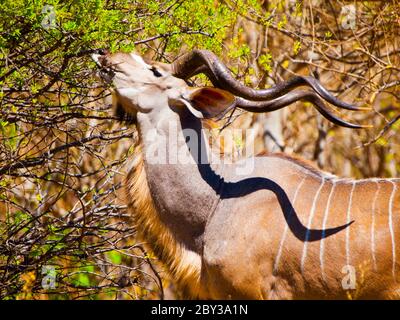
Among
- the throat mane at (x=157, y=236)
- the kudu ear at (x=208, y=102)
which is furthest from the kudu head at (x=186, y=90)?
the throat mane at (x=157, y=236)

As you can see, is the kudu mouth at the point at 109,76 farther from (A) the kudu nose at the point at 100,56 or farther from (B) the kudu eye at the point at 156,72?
(B) the kudu eye at the point at 156,72

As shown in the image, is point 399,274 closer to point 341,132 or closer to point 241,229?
Result: point 241,229

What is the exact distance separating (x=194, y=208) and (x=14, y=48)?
115 cm

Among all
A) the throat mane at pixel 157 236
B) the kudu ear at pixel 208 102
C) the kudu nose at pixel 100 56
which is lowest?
the throat mane at pixel 157 236

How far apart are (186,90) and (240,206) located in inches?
26.4

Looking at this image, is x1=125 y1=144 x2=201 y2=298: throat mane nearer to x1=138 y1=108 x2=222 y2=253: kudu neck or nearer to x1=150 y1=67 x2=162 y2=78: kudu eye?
x1=138 y1=108 x2=222 y2=253: kudu neck

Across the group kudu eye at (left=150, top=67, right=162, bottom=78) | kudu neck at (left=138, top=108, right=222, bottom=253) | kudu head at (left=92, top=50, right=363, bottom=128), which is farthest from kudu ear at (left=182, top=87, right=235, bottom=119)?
kudu eye at (left=150, top=67, right=162, bottom=78)

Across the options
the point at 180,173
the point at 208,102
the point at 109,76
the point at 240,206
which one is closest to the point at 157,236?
the point at 180,173

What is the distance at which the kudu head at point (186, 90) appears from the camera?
155 inches

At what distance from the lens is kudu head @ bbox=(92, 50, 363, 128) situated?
12.9 feet

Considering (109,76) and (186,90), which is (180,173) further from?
(109,76)

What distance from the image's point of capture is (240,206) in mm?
4074

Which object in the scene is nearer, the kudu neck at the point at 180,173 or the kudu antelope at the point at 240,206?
the kudu antelope at the point at 240,206
